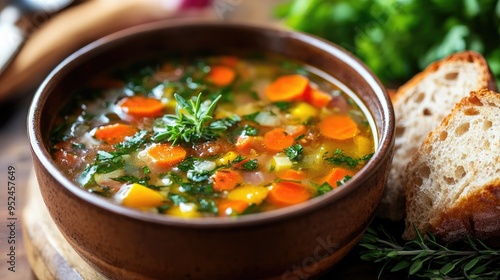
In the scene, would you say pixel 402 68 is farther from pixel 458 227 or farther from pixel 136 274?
pixel 136 274

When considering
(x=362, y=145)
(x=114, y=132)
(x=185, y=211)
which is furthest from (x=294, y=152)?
(x=114, y=132)

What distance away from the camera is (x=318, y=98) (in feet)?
10.0

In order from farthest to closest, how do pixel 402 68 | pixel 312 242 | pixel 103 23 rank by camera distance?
1. pixel 103 23
2. pixel 402 68
3. pixel 312 242

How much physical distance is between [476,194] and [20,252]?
203cm

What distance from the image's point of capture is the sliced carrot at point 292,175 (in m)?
2.50

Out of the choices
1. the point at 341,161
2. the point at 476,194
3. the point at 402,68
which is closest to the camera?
the point at 476,194

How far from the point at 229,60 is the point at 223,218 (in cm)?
147

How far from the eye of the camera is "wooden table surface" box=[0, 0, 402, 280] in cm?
260

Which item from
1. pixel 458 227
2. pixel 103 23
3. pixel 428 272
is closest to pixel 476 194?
pixel 458 227

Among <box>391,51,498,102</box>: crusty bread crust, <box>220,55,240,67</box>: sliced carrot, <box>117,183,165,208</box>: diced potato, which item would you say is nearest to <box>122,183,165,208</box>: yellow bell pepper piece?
<box>117,183,165,208</box>: diced potato

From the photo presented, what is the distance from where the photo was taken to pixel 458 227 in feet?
8.32

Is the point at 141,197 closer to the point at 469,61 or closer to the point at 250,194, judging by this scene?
the point at 250,194

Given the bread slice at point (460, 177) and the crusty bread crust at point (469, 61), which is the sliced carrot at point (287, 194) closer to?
the bread slice at point (460, 177)

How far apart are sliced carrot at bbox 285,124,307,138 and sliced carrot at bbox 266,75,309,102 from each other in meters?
0.27
